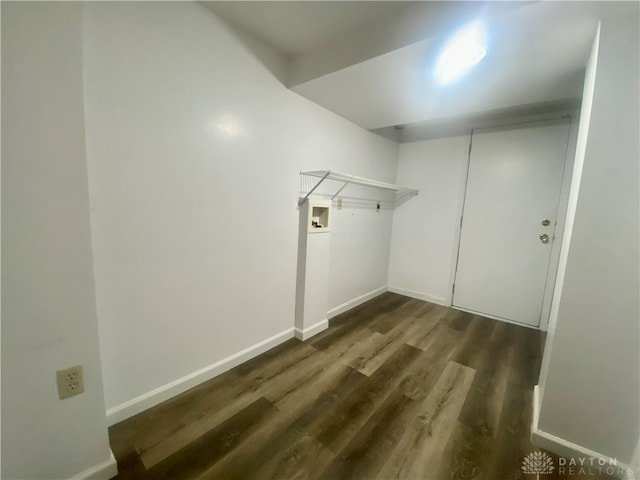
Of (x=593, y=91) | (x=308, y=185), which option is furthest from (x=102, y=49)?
(x=593, y=91)

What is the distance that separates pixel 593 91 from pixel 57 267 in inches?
91.7

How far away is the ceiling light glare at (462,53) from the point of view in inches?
51.9

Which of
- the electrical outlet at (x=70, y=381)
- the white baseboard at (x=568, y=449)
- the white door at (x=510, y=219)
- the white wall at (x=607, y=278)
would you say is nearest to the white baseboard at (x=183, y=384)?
the electrical outlet at (x=70, y=381)

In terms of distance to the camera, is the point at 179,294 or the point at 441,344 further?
the point at 441,344

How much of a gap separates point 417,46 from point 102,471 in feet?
8.36

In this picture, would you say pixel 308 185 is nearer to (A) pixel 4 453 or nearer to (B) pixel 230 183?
(B) pixel 230 183

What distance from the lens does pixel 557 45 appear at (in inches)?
53.4

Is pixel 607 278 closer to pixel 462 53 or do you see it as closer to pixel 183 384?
pixel 462 53

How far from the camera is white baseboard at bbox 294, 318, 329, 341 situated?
2.37 m

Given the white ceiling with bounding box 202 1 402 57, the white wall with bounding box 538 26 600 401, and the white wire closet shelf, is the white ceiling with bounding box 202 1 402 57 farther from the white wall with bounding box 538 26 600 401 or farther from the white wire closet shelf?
the white wall with bounding box 538 26 600 401

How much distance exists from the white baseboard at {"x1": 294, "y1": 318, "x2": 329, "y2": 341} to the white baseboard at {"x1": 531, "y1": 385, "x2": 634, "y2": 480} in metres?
1.61

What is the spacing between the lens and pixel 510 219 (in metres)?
2.87

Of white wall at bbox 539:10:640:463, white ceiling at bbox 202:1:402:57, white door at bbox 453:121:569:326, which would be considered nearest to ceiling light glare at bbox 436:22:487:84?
white ceiling at bbox 202:1:402:57

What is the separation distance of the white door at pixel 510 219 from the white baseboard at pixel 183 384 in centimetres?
247
